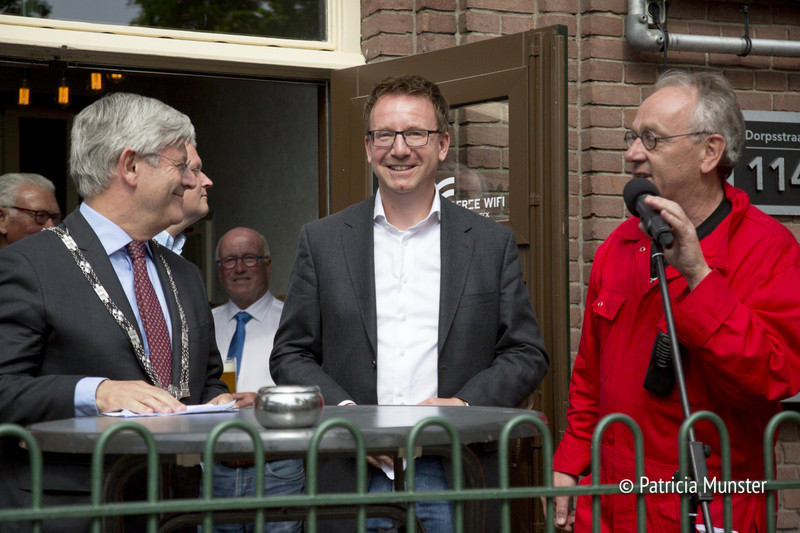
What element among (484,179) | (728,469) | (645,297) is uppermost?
(484,179)

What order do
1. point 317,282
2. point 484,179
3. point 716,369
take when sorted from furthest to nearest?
1. point 484,179
2. point 317,282
3. point 716,369

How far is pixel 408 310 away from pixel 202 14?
3034mm

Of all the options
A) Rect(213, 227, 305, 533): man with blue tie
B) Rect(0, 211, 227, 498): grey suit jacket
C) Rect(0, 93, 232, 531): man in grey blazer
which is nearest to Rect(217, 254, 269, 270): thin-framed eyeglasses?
Rect(213, 227, 305, 533): man with blue tie

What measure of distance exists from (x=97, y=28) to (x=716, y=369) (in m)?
3.91

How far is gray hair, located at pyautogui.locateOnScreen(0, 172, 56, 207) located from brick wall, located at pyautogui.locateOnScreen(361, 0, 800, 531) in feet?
6.69

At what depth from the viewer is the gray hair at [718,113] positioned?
313 centimetres

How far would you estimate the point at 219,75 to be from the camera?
5.60m

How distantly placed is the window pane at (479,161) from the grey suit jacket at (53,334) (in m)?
2.37

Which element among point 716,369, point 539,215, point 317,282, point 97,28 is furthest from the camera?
point 97,28

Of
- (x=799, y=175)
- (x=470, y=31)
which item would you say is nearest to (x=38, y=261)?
(x=470, y=31)

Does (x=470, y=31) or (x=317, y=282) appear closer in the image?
(x=317, y=282)

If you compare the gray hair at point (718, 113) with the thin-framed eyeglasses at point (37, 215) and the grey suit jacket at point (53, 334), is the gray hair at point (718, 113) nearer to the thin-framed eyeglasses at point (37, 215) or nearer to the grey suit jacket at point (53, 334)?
the grey suit jacket at point (53, 334)

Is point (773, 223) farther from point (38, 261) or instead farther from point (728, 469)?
point (38, 261)

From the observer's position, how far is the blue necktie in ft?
18.2
